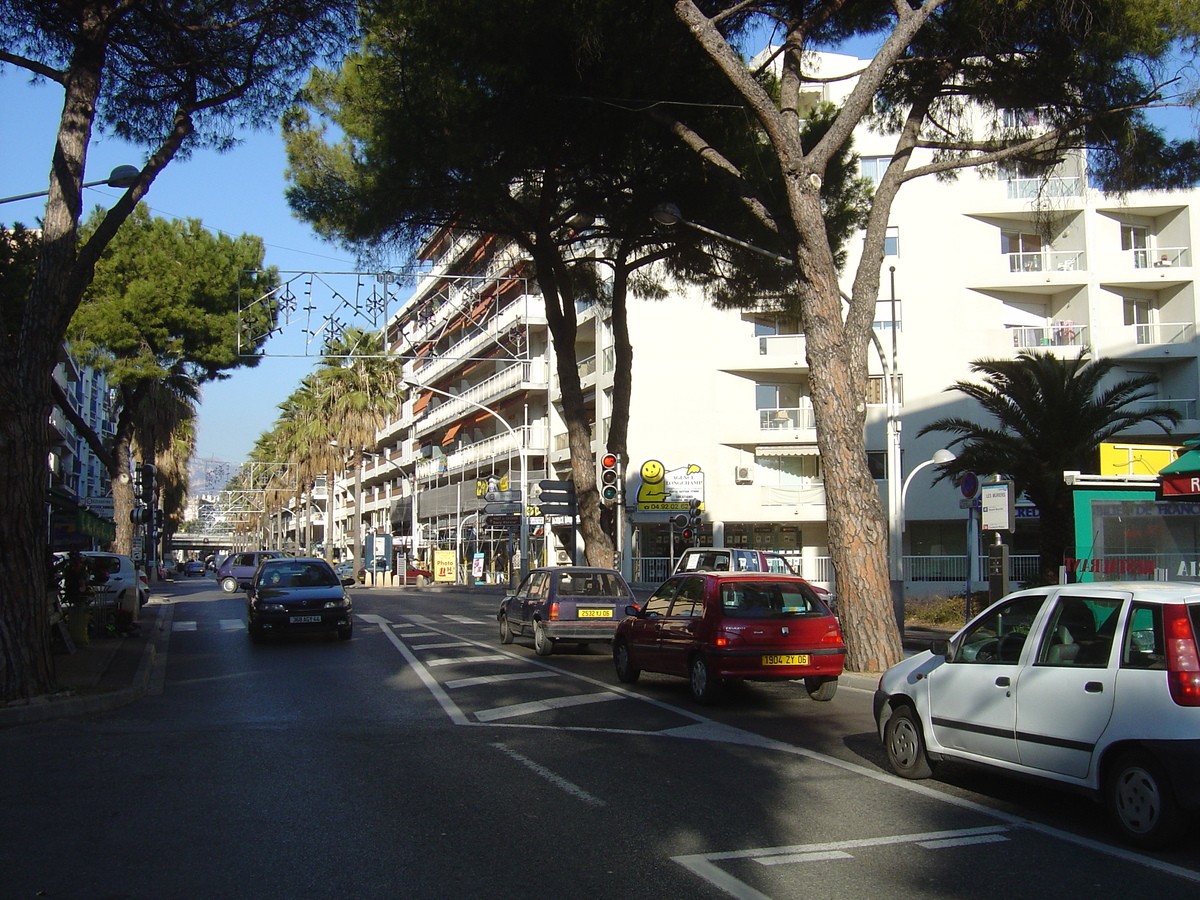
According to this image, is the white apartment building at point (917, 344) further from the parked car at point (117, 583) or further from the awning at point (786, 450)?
the parked car at point (117, 583)

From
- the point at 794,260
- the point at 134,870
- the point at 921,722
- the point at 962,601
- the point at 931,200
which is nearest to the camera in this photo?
the point at 134,870

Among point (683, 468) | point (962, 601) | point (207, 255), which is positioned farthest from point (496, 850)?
point (683, 468)

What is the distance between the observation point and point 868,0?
16.8m

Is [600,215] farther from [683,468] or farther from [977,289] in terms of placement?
[977,289]

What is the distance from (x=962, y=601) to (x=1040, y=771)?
20.4 m

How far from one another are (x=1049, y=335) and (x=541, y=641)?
1192 inches

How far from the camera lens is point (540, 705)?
1181 centimetres

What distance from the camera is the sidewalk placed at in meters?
10.8

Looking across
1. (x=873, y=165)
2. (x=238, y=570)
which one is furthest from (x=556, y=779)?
(x=238, y=570)

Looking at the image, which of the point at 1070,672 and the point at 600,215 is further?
the point at 600,215

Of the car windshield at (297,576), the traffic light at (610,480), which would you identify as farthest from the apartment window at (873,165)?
the car windshield at (297,576)

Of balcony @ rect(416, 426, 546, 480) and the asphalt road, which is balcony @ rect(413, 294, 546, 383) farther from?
the asphalt road

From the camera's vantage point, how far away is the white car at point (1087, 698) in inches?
234

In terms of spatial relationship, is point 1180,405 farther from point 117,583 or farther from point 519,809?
point 519,809
